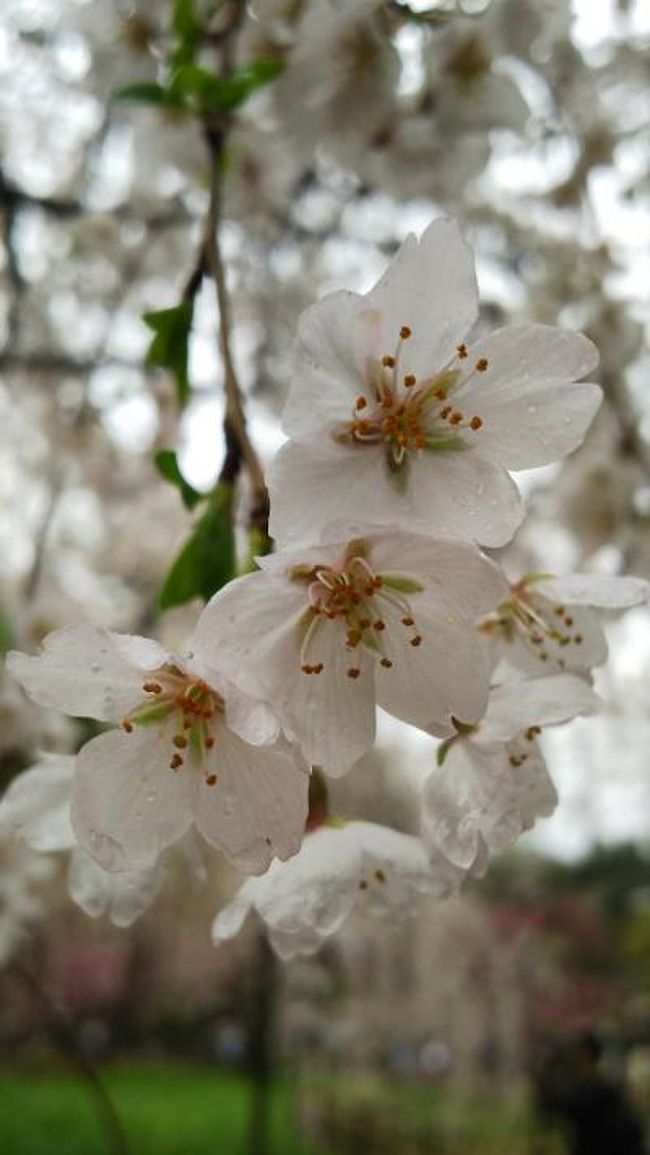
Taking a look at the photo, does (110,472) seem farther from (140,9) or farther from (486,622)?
(486,622)

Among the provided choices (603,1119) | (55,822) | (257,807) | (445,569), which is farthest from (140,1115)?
(445,569)

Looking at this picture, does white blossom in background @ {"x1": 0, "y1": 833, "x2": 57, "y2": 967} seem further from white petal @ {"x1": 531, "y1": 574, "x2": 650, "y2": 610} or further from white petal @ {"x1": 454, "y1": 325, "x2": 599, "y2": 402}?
white petal @ {"x1": 454, "y1": 325, "x2": 599, "y2": 402}

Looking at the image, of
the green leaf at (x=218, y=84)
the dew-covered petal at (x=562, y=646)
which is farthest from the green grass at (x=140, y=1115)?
the green leaf at (x=218, y=84)

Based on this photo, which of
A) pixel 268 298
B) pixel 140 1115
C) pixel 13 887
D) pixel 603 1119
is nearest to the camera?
pixel 13 887

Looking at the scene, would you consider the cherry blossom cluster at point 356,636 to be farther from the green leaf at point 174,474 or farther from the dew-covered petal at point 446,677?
the green leaf at point 174,474

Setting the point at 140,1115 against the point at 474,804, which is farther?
the point at 140,1115

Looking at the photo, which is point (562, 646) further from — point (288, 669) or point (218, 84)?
point (218, 84)
